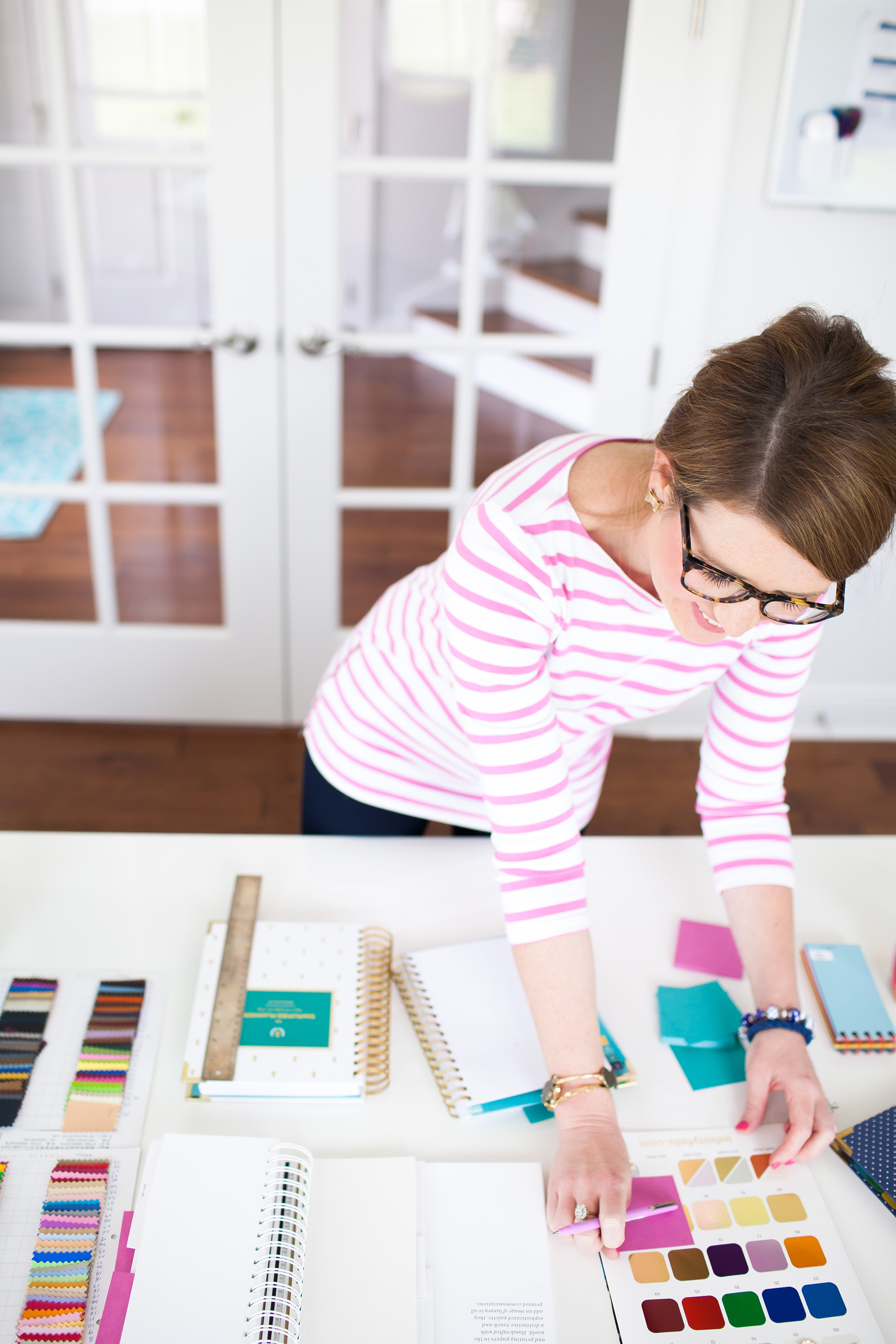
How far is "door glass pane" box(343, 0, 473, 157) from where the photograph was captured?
4480 mm

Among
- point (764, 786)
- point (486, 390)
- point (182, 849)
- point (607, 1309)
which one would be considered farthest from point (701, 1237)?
point (486, 390)

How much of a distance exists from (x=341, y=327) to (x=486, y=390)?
214cm

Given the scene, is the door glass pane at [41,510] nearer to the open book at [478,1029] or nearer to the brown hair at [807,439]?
the open book at [478,1029]

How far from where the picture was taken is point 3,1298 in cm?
80


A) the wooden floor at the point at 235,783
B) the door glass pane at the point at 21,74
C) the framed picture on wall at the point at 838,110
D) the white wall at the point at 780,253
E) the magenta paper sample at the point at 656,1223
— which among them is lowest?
the wooden floor at the point at 235,783

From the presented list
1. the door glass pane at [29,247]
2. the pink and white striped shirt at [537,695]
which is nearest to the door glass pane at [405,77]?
the door glass pane at [29,247]

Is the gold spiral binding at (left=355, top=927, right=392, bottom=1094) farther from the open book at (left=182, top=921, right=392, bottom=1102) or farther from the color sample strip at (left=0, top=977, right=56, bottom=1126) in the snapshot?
the color sample strip at (left=0, top=977, right=56, bottom=1126)

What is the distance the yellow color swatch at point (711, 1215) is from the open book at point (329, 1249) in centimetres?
13

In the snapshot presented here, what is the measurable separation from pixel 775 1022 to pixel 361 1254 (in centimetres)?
43

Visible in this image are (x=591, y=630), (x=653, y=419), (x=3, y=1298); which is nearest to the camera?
(x=3, y=1298)

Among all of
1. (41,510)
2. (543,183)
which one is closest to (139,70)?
(41,510)

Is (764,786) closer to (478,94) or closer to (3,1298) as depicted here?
(3,1298)

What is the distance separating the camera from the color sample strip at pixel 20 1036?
94cm

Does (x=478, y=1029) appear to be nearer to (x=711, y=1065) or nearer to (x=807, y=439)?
(x=711, y=1065)
